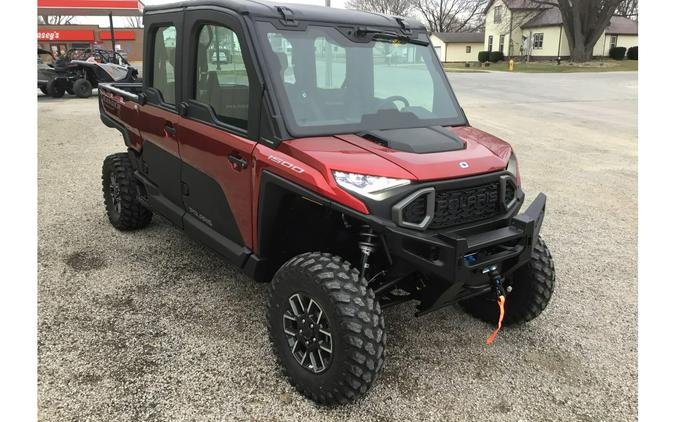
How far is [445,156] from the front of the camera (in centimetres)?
293

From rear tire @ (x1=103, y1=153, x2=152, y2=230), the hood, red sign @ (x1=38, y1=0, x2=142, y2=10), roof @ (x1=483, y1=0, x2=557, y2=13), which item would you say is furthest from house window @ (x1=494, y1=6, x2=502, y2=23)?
the hood

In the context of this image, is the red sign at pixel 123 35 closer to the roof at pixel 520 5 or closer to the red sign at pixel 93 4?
the red sign at pixel 93 4

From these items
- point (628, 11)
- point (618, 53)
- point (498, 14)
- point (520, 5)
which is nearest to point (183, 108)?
point (618, 53)

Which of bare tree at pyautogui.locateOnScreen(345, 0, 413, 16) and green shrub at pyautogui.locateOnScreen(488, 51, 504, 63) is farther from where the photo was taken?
bare tree at pyautogui.locateOnScreen(345, 0, 413, 16)

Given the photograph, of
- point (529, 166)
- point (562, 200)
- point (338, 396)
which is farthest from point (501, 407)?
point (529, 166)

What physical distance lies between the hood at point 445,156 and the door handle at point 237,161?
0.61 m

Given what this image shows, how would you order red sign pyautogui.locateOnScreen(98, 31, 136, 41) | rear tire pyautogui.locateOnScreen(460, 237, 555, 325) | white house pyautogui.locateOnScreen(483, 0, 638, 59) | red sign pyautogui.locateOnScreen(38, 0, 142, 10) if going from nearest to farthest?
rear tire pyautogui.locateOnScreen(460, 237, 555, 325)
red sign pyautogui.locateOnScreen(38, 0, 142, 10)
red sign pyautogui.locateOnScreen(98, 31, 136, 41)
white house pyautogui.locateOnScreen(483, 0, 638, 59)

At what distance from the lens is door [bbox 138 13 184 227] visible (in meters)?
4.07

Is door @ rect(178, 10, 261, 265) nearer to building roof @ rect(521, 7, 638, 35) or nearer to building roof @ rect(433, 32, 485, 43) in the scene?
building roof @ rect(521, 7, 638, 35)

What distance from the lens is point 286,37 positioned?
3291 millimetres

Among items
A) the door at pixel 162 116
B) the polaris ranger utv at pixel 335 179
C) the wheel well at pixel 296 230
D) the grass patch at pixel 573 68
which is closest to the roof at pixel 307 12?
the polaris ranger utv at pixel 335 179

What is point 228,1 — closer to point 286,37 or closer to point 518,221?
point 286,37

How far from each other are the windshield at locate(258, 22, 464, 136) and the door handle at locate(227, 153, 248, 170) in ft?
1.34

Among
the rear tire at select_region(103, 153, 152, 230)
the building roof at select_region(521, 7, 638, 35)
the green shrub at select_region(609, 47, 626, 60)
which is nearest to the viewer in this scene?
the rear tire at select_region(103, 153, 152, 230)
